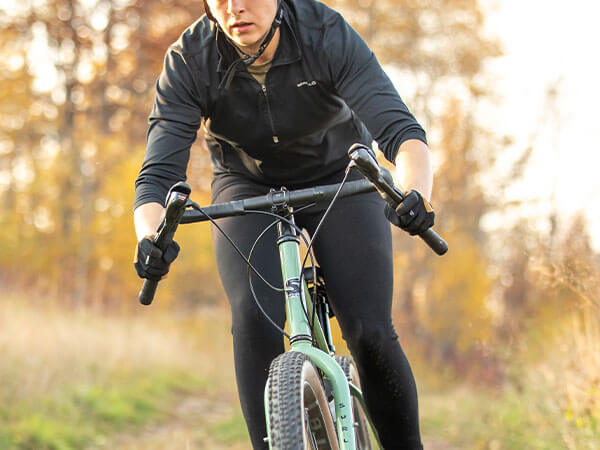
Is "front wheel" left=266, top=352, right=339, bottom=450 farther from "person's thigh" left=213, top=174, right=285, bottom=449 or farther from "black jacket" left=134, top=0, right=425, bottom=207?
"black jacket" left=134, top=0, right=425, bottom=207

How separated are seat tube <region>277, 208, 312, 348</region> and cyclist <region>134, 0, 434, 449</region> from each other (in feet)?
0.99

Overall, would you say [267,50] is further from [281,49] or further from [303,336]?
[303,336]

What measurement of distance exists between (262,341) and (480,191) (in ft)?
33.2

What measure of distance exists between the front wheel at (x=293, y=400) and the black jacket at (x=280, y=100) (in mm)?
818

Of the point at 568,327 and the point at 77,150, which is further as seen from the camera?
the point at 77,150

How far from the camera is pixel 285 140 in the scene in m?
2.57

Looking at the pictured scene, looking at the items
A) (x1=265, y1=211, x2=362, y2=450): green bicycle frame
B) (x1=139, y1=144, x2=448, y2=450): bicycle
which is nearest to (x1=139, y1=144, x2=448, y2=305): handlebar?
(x1=139, y1=144, x2=448, y2=450): bicycle

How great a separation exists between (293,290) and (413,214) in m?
0.45

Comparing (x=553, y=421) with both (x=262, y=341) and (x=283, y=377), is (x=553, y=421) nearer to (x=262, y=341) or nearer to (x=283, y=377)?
(x=262, y=341)

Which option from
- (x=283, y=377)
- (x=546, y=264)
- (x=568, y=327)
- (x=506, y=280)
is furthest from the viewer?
(x=506, y=280)

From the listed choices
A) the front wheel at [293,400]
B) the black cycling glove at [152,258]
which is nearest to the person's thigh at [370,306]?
the front wheel at [293,400]

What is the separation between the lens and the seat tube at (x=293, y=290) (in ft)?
6.72

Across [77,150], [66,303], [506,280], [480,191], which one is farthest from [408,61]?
[66,303]

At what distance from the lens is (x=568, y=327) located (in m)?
5.39
